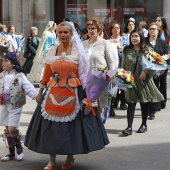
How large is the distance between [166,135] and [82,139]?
2.84 m

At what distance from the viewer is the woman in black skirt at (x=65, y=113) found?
740 cm

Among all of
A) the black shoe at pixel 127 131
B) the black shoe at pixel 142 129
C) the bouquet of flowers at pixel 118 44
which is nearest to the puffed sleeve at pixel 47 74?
the black shoe at pixel 127 131

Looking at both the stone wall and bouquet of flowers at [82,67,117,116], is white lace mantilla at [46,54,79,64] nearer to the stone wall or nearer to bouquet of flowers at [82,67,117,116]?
bouquet of flowers at [82,67,117,116]

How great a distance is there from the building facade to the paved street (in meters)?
12.5

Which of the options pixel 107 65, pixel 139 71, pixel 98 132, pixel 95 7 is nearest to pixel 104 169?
pixel 98 132

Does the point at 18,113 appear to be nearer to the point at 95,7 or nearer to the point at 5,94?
the point at 5,94

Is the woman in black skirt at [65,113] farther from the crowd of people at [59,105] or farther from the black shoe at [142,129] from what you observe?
the black shoe at [142,129]

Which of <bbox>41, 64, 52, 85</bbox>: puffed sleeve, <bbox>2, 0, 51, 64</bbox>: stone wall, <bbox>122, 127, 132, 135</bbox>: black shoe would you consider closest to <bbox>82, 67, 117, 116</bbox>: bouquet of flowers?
<bbox>41, 64, 52, 85</bbox>: puffed sleeve

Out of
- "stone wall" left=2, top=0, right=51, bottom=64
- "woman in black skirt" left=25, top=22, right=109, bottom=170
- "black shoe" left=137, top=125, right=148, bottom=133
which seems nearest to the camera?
"woman in black skirt" left=25, top=22, right=109, bottom=170

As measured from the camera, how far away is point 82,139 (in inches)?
293

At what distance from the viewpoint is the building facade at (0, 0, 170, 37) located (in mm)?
22953

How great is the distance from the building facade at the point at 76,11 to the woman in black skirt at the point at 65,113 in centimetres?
1531

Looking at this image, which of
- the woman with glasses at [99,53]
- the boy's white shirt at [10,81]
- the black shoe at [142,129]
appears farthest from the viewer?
the black shoe at [142,129]

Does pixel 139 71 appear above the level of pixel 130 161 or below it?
above
